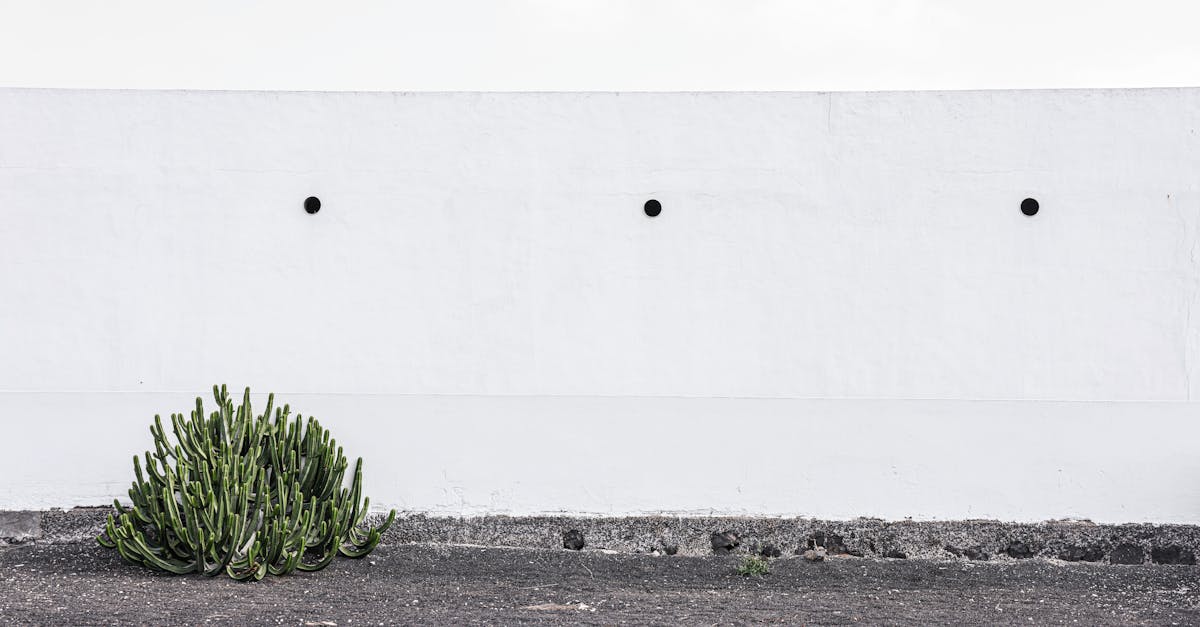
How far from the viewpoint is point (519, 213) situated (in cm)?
712

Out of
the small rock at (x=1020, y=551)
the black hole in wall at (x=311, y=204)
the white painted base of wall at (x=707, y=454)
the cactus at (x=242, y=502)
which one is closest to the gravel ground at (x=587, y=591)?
the small rock at (x=1020, y=551)

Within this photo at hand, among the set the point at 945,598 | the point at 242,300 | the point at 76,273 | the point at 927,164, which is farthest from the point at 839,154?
the point at 76,273

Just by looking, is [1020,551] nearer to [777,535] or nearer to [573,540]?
[777,535]

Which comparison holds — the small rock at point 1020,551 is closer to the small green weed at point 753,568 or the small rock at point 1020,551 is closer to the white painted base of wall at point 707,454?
the white painted base of wall at point 707,454

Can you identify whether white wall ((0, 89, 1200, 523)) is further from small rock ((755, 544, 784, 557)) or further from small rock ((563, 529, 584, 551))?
small rock ((755, 544, 784, 557))

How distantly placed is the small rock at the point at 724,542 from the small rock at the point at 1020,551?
1.65m

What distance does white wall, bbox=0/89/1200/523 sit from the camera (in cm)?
690

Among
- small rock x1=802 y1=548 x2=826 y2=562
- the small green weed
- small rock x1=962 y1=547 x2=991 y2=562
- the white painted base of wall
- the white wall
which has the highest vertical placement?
the white wall

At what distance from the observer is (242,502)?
6.03 metres

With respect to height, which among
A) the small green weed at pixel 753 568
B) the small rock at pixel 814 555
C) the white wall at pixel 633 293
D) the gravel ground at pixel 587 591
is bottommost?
the gravel ground at pixel 587 591

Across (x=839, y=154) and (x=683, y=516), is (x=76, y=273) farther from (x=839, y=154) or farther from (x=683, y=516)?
(x=839, y=154)

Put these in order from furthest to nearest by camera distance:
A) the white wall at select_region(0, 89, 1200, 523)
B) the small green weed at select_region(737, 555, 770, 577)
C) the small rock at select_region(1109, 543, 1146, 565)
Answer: the white wall at select_region(0, 89, 1200, 523) < the small rock at select_region(1109, 543, 1146, 565) < the small green weed at select_region(737, 555, 770, 577)

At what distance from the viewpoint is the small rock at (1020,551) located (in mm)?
6797

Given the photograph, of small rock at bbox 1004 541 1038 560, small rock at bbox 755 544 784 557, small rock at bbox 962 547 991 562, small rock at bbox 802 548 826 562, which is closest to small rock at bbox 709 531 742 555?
small rock at bbox 755 544 784 557
